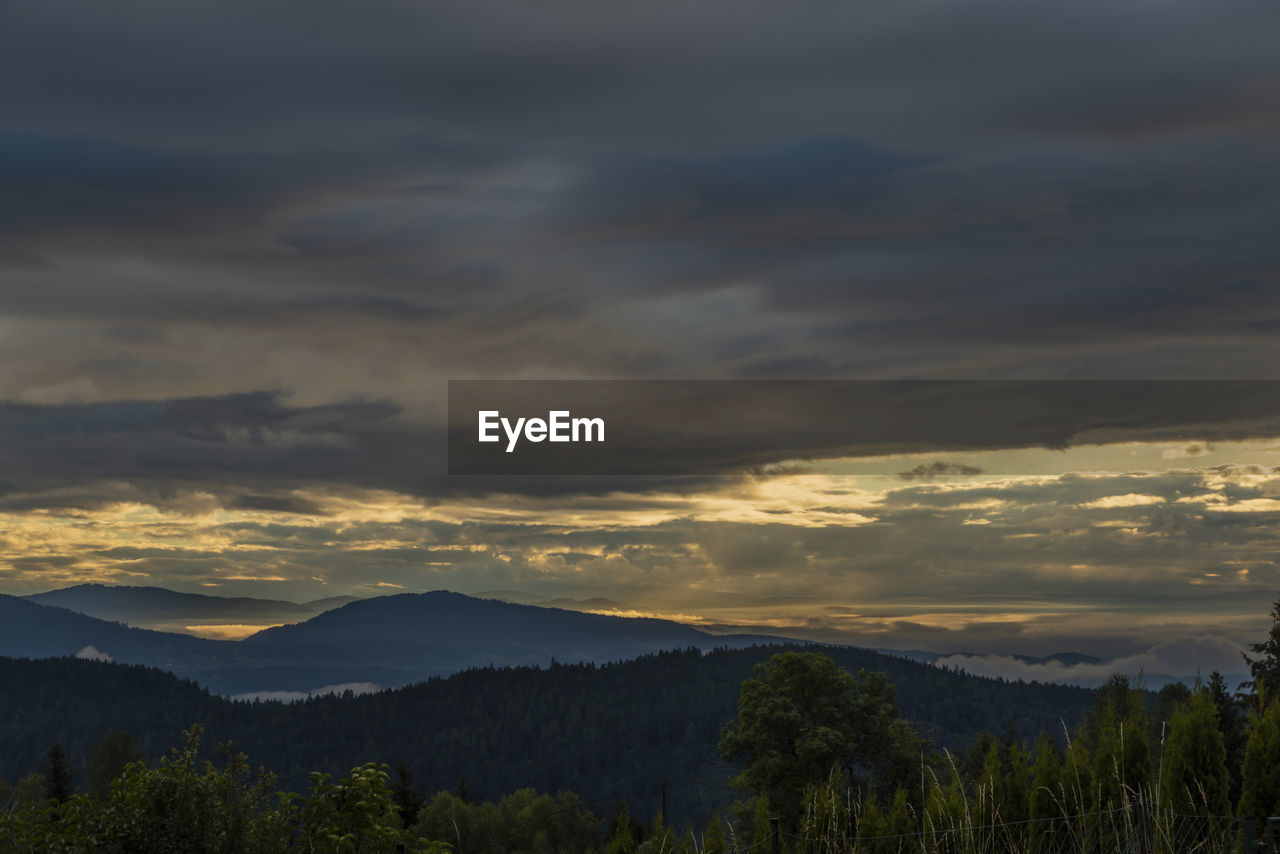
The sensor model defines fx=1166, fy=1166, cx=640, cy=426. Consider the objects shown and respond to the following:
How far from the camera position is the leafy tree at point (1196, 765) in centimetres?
1659

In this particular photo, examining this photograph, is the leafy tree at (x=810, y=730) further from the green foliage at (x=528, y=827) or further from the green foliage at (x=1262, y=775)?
the green foliage at (x=528, y=827)

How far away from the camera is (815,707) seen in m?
46.9

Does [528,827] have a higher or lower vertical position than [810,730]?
lower

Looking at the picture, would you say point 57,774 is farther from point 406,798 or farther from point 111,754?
point 111,754

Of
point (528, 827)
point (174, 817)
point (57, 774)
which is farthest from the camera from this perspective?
point (528, 827)

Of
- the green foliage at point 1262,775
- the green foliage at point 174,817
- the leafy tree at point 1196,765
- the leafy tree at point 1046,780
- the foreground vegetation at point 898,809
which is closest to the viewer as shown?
the green foliage at point 174,817

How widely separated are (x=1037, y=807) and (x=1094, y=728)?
31.4m

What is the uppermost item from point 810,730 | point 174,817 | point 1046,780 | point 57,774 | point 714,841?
point 174,817

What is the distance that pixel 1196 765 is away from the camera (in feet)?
55.0

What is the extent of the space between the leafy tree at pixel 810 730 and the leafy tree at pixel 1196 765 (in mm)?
27243

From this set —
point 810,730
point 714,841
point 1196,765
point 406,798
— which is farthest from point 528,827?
point 1196,765

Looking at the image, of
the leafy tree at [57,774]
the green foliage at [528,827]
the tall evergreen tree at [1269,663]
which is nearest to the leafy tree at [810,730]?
the tall evergreen tree at [1269,663]

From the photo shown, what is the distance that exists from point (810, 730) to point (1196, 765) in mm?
28943

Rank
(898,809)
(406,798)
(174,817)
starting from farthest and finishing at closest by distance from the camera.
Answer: (406,798), (898,809), (174,817)
